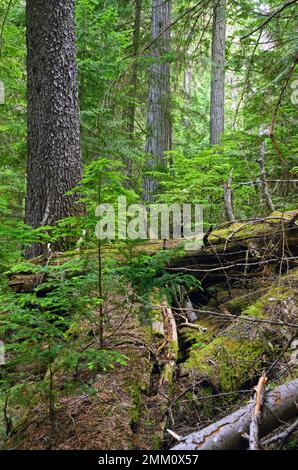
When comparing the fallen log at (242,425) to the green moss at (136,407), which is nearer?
the fallen log at (242,425)

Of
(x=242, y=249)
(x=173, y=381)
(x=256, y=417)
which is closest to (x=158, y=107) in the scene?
(x=242, y=249)

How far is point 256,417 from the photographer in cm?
184

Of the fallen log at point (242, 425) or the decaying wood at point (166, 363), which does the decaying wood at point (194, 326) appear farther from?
the fallen log at point (242, 425)

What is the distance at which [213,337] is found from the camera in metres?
3.63

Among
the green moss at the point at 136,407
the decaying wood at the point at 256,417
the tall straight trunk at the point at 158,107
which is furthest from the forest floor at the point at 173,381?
the tall straight trunk at the point at 158,107

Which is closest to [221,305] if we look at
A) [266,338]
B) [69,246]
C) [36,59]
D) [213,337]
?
[213,337]

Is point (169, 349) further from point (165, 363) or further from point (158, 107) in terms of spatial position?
point (158, 107)

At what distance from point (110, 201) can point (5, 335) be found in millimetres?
2049

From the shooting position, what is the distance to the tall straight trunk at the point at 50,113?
4691 mm

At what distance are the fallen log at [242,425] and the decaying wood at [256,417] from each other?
0.04 metres

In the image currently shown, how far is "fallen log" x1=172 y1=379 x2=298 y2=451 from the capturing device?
175cm

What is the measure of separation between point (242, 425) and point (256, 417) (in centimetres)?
9
